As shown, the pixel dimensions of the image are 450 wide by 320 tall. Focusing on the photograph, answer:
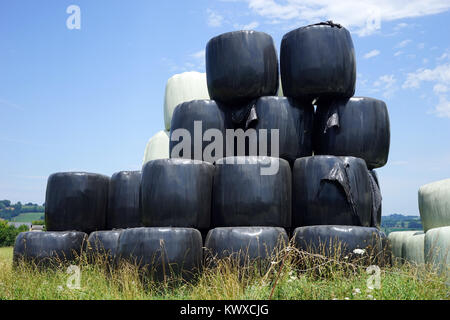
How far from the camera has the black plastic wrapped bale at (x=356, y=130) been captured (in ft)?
19.7

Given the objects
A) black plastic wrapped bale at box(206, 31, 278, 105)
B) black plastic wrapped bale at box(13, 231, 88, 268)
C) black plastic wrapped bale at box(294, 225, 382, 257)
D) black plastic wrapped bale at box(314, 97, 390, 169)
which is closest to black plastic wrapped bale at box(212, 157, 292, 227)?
black plastic wrapped bale at box(294, 225, 382, 257)

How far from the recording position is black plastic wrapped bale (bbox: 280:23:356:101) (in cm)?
596

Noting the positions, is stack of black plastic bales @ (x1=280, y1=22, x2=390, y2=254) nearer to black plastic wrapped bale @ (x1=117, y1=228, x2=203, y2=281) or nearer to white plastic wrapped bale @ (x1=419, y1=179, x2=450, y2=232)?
white plastic wrapped bale @ (x1=419, y1=179, x2=450, y2=232)

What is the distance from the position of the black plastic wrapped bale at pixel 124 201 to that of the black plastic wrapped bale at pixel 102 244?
37 centimetres

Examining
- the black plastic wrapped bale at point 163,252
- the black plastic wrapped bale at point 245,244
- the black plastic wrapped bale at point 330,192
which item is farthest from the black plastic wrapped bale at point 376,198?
the black plastic wrapped bale at point 163,252

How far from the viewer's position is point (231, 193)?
16.9 feet

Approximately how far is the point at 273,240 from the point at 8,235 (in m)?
20.5

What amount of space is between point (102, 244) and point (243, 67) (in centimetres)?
284

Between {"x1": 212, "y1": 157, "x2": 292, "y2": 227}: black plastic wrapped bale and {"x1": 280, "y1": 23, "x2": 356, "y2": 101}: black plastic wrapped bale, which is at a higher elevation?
{"x1": 280, "y1": 23, "x2": 356, "y2": 101}: black plastic wrapped bale

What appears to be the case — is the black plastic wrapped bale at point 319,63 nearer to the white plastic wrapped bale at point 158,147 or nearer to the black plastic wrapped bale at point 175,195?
the black plastic wrapped bale at point 175,195

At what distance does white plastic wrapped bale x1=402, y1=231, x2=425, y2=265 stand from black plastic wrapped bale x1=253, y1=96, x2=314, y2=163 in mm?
1783

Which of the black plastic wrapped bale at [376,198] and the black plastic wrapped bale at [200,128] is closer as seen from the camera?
the black plastic wrapped bale at [376,198]

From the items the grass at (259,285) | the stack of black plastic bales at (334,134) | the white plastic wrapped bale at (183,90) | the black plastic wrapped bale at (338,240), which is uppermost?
the white plastic wrapped bale at (183,90)
